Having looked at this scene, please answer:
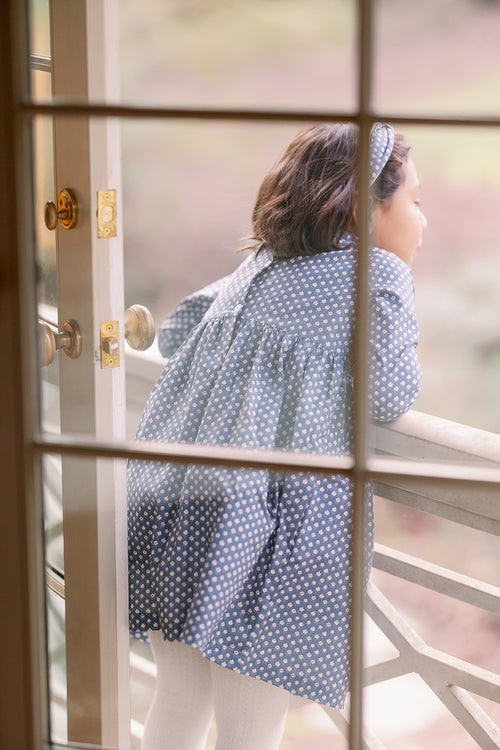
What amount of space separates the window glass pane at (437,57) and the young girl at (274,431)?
61 millimetres

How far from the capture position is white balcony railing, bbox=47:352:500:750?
3.51 ft

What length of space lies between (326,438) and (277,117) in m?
0.42

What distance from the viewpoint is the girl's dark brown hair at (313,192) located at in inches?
43.8

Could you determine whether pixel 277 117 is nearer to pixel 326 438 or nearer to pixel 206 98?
pixel 206 98

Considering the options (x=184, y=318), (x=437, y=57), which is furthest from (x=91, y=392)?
(x=437, y=57)

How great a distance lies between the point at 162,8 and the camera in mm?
1124

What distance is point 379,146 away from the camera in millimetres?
1046

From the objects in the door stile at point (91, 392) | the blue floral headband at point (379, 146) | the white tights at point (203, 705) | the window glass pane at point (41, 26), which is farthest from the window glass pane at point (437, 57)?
the white tights at point (203, 705)

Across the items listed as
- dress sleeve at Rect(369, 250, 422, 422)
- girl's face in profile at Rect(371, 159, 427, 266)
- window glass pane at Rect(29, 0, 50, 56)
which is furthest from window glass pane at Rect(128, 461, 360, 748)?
window glass pane at Rect(29, 0, 50, 56)

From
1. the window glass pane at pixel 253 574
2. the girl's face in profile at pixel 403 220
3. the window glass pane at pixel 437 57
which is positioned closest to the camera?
the window glass pane at pixel 437 57

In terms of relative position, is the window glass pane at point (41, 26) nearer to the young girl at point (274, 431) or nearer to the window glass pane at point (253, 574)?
the young girl at point (274, 431)

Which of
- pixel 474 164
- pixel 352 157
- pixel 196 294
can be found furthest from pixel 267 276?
pixel 474 164

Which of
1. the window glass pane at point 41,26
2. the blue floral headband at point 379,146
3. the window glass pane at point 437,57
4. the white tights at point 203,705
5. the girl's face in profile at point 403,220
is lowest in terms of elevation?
the white tights at point 203,705

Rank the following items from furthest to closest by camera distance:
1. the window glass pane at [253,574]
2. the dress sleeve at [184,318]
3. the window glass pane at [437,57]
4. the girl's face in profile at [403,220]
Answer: the dress sleeve at [184,318]
the window glass pane at [253,574]
the girl's face in profile at [403,220]
the window glass pane at [437,57]
